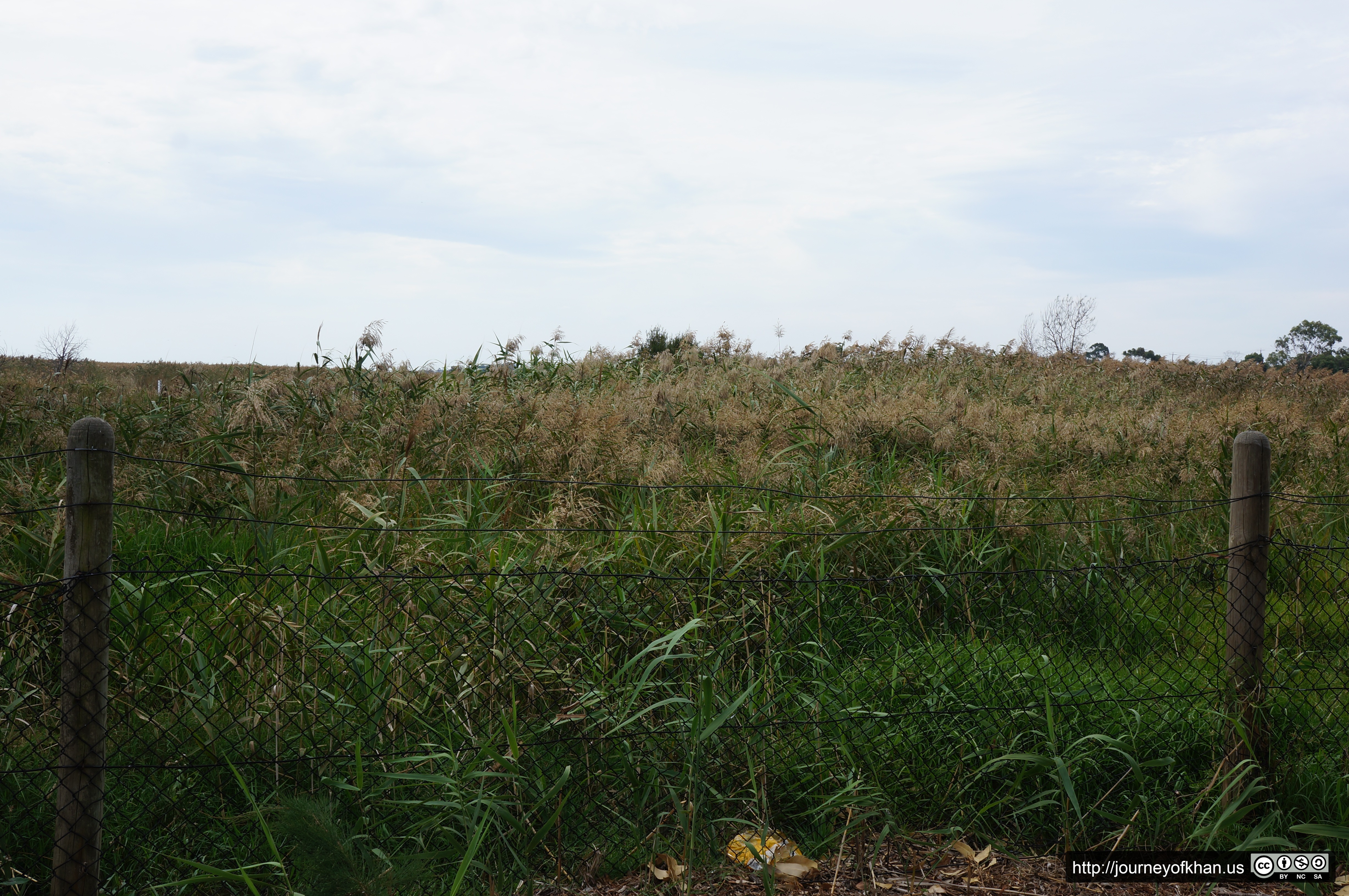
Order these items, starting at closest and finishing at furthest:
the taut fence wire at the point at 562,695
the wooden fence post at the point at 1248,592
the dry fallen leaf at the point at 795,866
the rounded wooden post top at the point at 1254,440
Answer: the dry fallen leaf at the point at 795,866 → the taut fence wire at the point at 562,695 → the wooden fence post at the point at 1248,592 → the rounded wooden post top at the point at 1254,440

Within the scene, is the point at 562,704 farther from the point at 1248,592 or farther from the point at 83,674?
the point at 1248,592

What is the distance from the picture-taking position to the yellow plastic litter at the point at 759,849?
3.35m

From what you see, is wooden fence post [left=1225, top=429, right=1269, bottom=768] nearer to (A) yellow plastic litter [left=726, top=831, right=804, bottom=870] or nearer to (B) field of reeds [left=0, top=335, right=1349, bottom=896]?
(B) field of reeds [left=0, top=335, right=1349, bottom=896]

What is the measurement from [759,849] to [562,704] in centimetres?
104

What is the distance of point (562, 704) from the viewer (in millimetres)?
3895

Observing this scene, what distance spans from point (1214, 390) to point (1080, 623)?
1027 centimetres

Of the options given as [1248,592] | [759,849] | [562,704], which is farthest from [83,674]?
[1248,592]

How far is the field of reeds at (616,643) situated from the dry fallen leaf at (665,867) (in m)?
0.06

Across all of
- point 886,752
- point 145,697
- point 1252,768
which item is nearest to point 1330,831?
point 1252,768

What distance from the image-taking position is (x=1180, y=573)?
19.2 feet

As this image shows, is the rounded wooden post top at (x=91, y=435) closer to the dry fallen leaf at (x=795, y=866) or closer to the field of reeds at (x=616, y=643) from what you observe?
the field of reeds at (x=616, y=643)

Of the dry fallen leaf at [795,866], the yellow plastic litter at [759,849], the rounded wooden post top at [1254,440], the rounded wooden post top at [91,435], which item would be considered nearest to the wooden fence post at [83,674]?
the rounded wooden post top at [91,435]

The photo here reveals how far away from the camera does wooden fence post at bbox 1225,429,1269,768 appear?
12.9 ft

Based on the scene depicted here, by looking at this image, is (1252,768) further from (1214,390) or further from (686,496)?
(1214,390)
